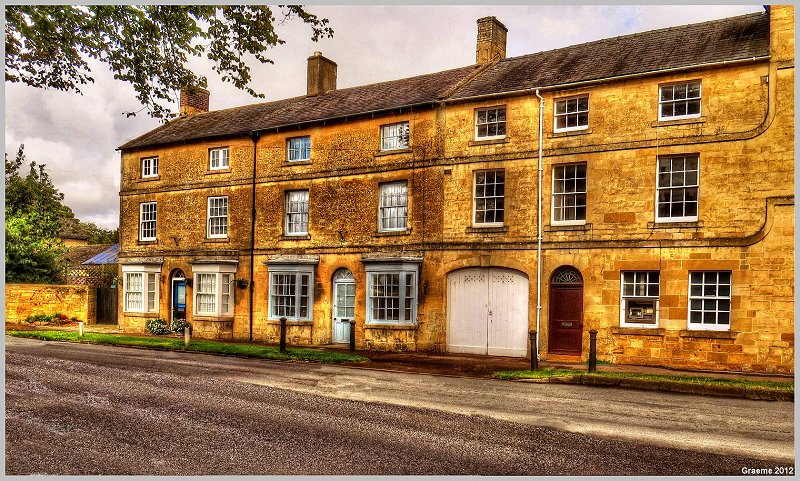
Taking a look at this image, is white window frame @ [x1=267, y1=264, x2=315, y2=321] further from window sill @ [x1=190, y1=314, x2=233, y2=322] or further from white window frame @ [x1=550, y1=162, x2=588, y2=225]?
white window frame @ [x1=550, y1=162, x2=588, y2=225]

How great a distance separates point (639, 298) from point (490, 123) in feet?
23.3

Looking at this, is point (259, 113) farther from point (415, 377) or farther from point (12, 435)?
point (12, 435)

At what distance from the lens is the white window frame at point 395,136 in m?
21.7

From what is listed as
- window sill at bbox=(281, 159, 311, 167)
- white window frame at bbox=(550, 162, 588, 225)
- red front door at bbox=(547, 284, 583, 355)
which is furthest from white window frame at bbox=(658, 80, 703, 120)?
window sill at bbox=(281, 159, 311, 167)

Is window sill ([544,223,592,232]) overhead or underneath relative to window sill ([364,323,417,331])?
overhead

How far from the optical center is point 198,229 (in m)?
26.3

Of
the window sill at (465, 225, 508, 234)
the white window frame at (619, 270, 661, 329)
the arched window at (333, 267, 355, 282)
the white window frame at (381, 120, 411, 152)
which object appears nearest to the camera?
the white window frame at (619, 270, 661, 329)

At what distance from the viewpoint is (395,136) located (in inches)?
864

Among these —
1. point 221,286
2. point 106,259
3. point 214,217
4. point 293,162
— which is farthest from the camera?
point 106,259

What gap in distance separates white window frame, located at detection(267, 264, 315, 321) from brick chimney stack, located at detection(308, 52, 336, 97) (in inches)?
334

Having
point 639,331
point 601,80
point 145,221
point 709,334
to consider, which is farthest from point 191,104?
point 709,334

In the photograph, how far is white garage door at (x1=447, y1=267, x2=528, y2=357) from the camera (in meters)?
19.1

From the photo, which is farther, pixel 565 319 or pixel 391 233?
pixel 391 233

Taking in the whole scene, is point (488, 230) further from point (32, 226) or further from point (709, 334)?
point (32, 226)
